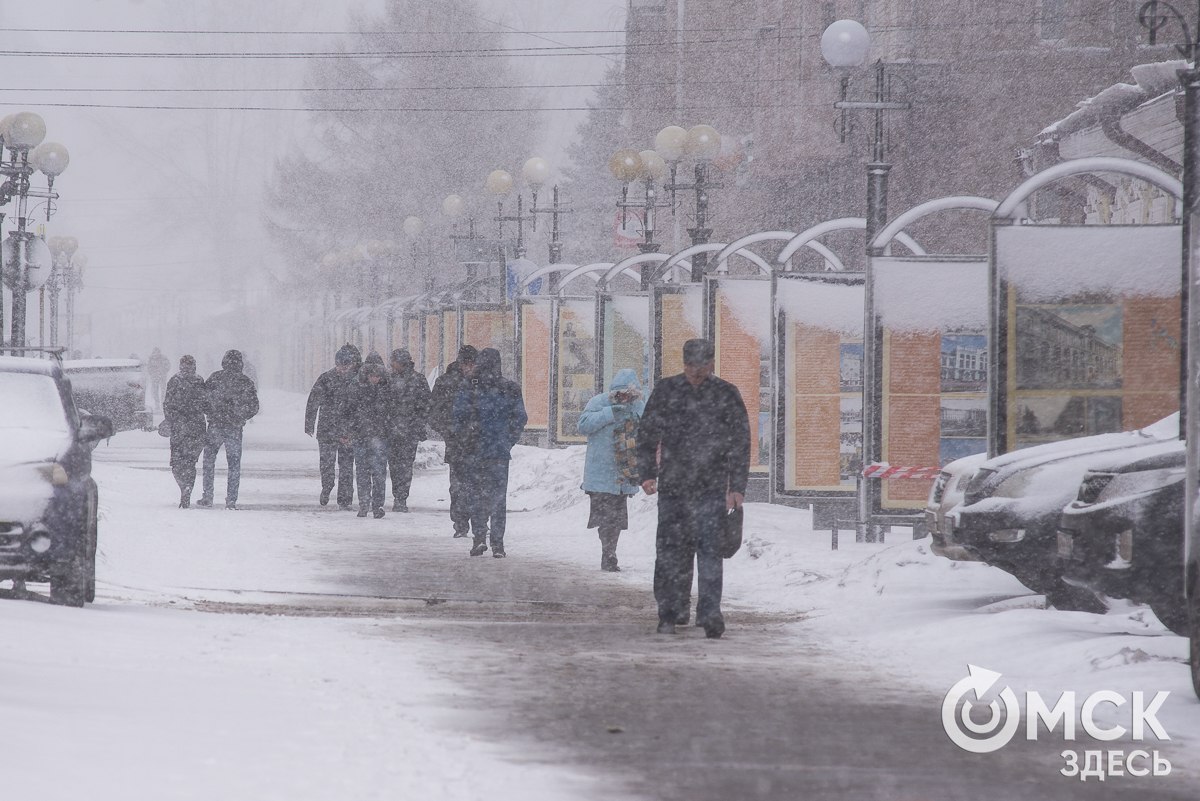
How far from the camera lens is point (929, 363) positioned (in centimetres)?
1588

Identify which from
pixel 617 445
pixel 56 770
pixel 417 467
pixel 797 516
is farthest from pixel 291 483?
pixel 56 770

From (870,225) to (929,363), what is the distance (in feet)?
6.09

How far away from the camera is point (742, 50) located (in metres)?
49.7

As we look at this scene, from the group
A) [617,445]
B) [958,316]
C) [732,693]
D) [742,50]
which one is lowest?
[732,693]

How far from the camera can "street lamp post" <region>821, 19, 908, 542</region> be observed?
1574 centimetres

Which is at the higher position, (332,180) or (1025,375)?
(332,180)

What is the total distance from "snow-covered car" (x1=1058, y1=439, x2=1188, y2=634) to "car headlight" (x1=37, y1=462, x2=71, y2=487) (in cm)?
589

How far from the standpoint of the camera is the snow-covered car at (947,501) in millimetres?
12914

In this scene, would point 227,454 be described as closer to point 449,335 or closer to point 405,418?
point 405,418

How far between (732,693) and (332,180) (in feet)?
259

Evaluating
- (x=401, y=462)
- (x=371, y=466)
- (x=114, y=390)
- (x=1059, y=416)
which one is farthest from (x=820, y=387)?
(x=114, y=390)

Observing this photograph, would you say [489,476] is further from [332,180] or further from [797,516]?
[332,180]

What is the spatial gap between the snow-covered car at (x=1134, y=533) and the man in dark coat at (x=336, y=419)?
43.6ft

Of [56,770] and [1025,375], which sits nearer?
[56,770]
